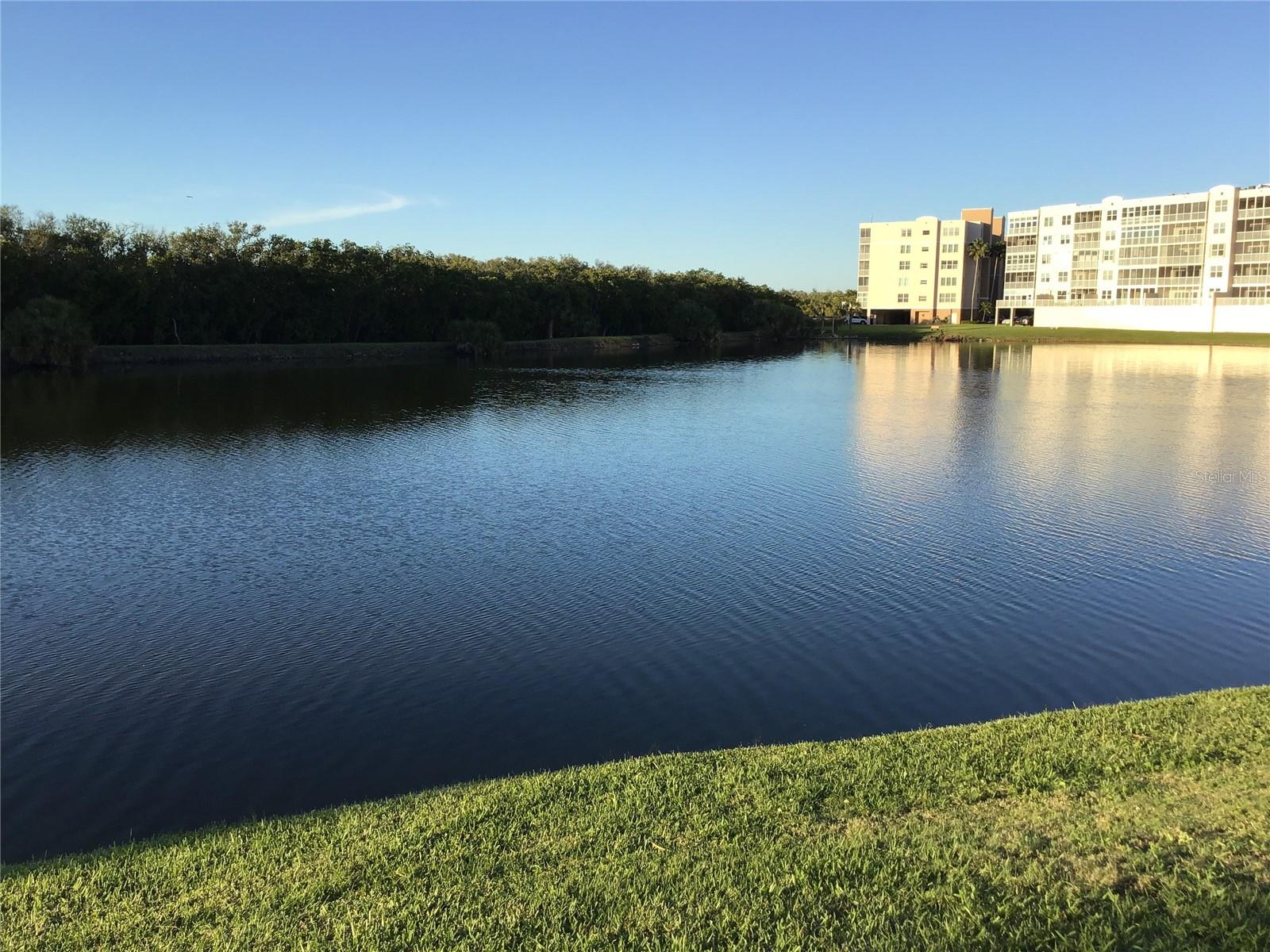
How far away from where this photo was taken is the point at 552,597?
1648 centimetres

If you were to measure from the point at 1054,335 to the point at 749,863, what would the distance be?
125 meters

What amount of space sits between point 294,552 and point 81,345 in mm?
53277

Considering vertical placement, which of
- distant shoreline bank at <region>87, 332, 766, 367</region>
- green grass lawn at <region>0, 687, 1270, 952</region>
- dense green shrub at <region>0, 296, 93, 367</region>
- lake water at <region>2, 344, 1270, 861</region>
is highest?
dense green shrub at <region>0, 296, 93, 367</region>

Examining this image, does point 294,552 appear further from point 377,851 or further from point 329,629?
point 377,851

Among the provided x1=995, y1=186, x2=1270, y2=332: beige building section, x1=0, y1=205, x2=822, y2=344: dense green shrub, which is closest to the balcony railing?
x1=995, y1=186, x2=1270, y2=332: beige building section

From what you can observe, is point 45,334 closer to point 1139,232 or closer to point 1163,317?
point 1163,317

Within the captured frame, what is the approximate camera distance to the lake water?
36.4ft

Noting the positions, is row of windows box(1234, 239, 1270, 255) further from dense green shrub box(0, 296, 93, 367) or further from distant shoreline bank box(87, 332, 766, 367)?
dense green shrub box(0, 296, 93, 367)

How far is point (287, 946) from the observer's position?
220 inches

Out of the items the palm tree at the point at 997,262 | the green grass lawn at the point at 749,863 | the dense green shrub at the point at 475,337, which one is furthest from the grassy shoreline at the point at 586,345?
the green grass lawn at the point at 749,863


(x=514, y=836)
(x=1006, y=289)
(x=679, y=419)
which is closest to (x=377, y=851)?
(x=514, y=836)

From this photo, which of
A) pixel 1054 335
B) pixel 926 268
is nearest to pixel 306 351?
pixel 1054 335

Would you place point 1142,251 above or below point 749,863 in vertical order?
above

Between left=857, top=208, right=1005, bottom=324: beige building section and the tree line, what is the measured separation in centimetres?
5080
